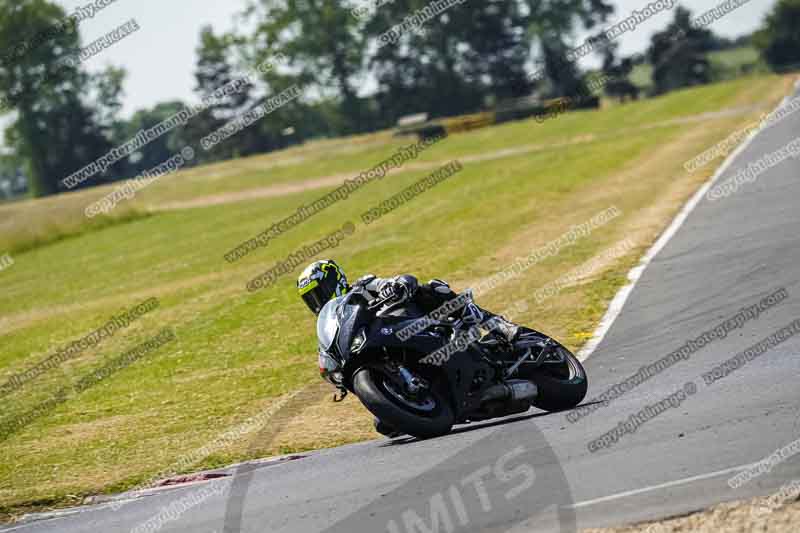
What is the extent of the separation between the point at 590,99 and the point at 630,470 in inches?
3068

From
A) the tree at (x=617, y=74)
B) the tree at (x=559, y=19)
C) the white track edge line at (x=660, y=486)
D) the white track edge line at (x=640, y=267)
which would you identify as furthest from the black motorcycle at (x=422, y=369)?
the tree at (x=559, y=19)

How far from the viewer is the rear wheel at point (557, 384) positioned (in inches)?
389

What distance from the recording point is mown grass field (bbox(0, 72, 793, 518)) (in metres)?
12.7

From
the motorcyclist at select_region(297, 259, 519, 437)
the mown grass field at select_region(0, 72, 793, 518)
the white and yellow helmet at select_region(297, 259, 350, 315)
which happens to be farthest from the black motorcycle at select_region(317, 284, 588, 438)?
the mown grass field at select_region(0, 72, 793, 518)

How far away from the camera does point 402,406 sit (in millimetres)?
8812

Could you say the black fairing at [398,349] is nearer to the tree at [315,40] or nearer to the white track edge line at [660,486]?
the white track edge line at [660,486]

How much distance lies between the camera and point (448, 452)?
28.4ft

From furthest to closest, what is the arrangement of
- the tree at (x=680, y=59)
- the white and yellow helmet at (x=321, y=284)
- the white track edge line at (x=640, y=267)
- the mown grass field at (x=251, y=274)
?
1. the tree at (x=680, y=59)
2. the white track edge line at (x=640, y=267)
3. the mown grass field at (x=251, y=274)
4. the white and yellow helmet at (x=321, y=284)

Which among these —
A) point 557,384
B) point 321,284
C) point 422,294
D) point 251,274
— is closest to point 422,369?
point 422,294

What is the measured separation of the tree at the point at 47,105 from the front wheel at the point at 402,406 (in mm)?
82751

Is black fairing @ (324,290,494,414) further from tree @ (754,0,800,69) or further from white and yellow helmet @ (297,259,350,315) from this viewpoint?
tree @ (754,0,800,69)

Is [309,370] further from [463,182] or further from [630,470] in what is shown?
[463,182]

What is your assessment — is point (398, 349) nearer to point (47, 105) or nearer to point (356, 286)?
point (356, 286)

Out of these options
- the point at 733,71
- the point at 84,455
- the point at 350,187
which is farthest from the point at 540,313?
the point at 733,71
